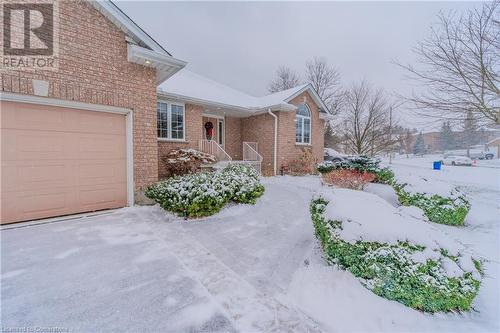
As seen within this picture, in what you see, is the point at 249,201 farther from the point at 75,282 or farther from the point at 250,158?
the point at 250,158

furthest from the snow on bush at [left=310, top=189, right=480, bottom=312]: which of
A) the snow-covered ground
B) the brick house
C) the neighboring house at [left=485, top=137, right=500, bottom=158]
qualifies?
the neighboring house at [left=485, top=137, right=500, bottom=158]

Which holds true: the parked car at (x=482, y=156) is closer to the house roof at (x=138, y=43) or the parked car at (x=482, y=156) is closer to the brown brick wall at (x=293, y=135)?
the brown brick wall at (x=293, y=135)

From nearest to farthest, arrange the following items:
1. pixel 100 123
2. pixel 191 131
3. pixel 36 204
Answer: pixel 36 204 → pixel 100 123 → pixel 191 131

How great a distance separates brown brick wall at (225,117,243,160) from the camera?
13.4 meters

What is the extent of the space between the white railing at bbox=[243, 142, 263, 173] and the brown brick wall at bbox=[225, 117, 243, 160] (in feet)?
3.23

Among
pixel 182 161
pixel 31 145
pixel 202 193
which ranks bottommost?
pixel 202 193

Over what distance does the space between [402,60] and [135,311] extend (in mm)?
10996

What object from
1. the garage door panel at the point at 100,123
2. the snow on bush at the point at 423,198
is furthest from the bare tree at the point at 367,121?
the garage door panel at the point at 100,123

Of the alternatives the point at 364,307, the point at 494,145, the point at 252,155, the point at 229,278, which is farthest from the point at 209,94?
the point at 494,145

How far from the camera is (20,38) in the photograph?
4.44 m

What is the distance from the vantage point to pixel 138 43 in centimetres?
586

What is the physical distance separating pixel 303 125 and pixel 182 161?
849 centimetres

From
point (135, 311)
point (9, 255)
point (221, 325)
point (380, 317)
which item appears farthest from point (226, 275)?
point (9, 255)

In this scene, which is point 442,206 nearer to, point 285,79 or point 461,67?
point 461,67
